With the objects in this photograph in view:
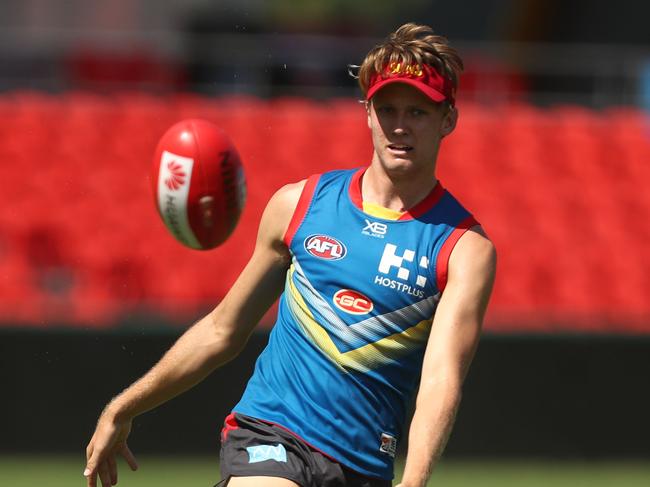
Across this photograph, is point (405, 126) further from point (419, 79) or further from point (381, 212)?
point (381, 212)

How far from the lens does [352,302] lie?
3.88 meters

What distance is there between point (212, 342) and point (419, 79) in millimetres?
1097

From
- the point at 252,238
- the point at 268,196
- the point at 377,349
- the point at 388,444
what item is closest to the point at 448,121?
the point at 377,349

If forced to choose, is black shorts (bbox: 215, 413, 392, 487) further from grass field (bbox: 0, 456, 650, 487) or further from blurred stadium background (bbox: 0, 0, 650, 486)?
blurred stadium background (bbox: 0, 0, 650, 486)

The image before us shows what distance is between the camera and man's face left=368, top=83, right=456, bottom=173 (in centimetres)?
388

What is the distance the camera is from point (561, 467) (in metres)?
9.41

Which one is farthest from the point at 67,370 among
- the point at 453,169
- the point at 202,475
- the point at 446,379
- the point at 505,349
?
the point at 446,379

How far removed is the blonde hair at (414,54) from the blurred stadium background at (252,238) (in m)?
5.26

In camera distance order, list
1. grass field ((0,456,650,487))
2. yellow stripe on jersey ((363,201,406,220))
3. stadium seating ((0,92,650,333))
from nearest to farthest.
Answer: yellow stripe on jersey ((363,201,406,220)), grass field ((0,456,650,487)), stadium seating ((0,92,650,333))

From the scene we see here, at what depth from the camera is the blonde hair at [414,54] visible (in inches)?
152

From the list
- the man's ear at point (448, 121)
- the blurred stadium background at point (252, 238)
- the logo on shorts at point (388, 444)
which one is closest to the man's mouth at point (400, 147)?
the man's ear at point (448, 121)

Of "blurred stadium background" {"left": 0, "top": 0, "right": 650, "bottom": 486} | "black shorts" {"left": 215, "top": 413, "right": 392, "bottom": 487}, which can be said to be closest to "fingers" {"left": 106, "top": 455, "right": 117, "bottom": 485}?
"black shorts" {"left": 215, "top": 413, "right": 392, "bottom": 487}

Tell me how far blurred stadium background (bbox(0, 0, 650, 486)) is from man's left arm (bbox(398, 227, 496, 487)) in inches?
207

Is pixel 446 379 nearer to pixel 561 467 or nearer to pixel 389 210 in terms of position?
pixel 389 210
